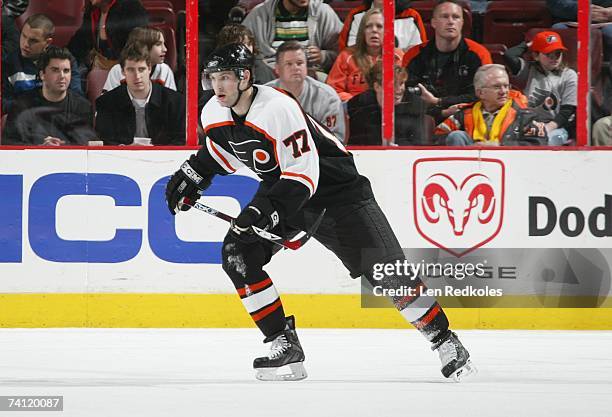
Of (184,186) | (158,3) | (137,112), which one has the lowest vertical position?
(184,186)

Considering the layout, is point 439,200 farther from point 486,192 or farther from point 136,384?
point 136,384

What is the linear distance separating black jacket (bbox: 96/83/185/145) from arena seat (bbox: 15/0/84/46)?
1.19ft

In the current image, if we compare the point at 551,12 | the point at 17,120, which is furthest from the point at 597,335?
the point at 17,120

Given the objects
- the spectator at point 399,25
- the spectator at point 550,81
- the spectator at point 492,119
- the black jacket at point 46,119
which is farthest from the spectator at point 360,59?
the black jacket at point 46,119

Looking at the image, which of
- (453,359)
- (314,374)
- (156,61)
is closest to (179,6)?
(156,61)

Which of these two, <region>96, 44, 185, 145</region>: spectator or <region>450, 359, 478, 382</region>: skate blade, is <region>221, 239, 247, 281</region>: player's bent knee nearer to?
<region>450, 359, 478, 382</region>: skate blade

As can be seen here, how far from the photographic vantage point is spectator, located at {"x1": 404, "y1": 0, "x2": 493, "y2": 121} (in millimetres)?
5820

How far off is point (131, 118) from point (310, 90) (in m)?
0.91

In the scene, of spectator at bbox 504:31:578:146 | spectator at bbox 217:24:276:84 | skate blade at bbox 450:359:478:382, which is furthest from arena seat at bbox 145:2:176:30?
skate blade at bbox 450:359:478:382

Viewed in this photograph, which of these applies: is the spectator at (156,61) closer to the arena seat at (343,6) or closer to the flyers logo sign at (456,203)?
the arena seat at (343,6)

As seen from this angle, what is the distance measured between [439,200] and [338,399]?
2.16m

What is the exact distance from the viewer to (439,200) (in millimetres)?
5820

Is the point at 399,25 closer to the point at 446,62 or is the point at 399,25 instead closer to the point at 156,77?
the point at 446,62

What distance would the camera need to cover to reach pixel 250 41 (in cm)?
588
